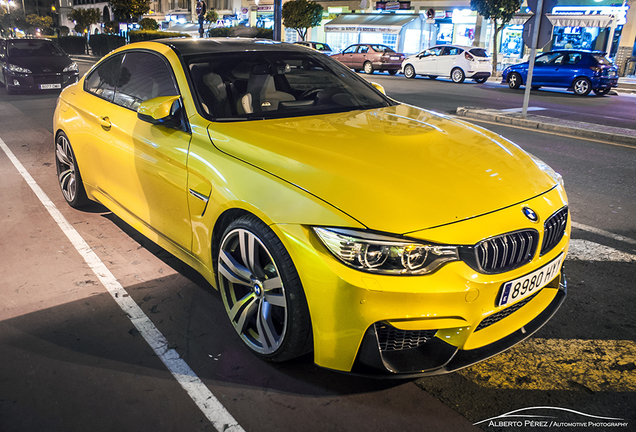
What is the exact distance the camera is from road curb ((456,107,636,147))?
9.23 m

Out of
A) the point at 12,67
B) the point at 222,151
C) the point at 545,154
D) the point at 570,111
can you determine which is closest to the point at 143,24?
the point at 12,67

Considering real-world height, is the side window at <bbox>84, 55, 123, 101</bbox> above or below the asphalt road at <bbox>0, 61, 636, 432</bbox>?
above

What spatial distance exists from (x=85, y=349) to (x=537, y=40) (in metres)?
10.2

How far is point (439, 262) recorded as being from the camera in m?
→ 2.12

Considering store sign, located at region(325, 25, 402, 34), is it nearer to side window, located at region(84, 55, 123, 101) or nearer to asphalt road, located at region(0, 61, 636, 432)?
side window, located at region(84, 55, 123, 101)

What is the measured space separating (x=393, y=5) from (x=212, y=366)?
127 ft

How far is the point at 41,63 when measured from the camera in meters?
15.2

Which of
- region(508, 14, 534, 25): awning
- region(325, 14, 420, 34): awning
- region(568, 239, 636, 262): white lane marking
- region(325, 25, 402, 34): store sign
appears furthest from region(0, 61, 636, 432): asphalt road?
region(325, 14, 420, 34): awning

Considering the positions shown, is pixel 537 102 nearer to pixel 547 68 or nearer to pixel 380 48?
pixel 547 68

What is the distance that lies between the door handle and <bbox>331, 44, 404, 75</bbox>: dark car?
23.8 metres

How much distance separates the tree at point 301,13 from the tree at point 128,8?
1390 cm

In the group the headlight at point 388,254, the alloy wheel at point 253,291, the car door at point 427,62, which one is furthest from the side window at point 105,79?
the car door at point 427,62

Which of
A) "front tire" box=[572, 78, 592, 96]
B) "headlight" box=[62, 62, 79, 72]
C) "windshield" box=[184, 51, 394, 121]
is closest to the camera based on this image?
"windshield" box=[184, 51, 394, 121]

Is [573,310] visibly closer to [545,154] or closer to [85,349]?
[85,349]
